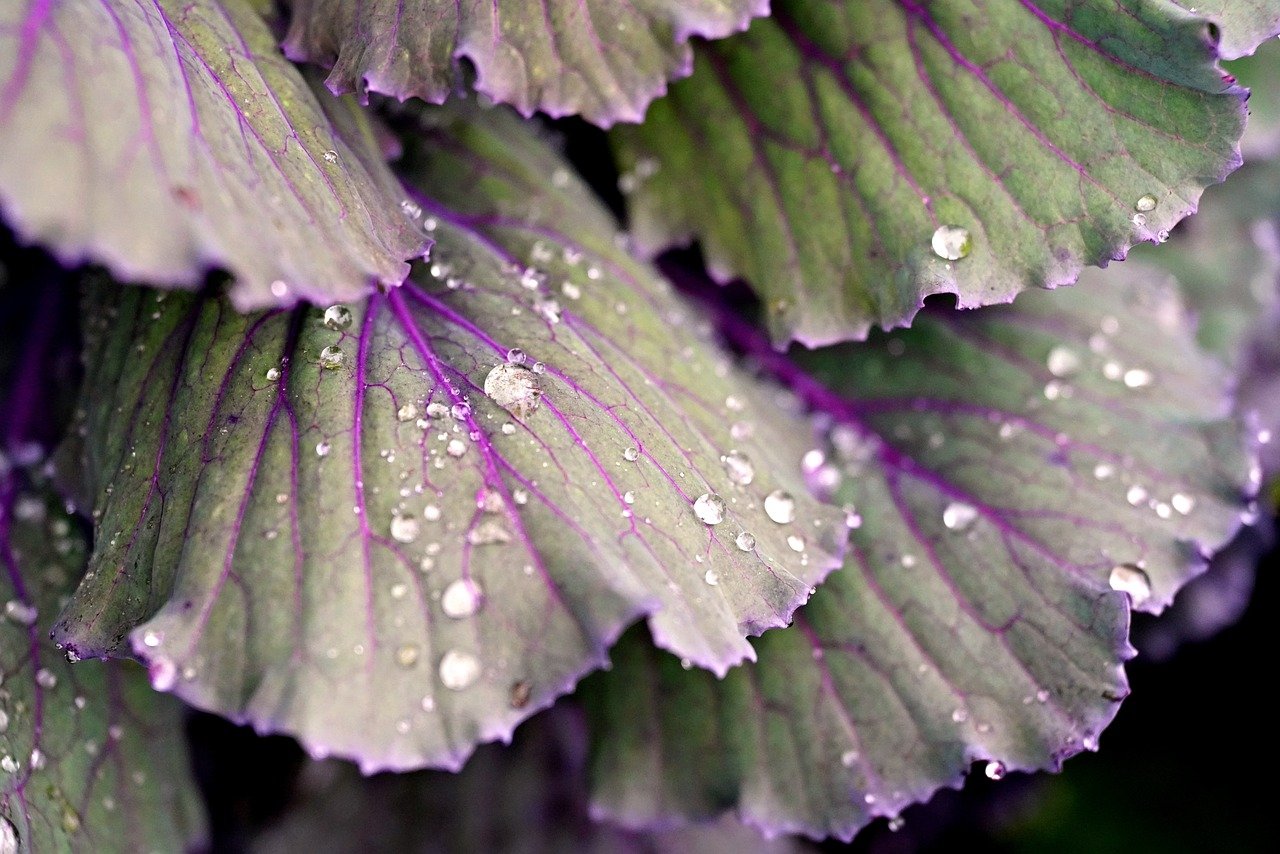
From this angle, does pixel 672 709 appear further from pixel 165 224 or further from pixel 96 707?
pixel 165 224

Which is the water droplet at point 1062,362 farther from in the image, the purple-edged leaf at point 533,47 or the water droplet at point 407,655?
the water droplet at point 407,655

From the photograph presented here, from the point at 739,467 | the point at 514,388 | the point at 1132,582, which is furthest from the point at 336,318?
the point at 1132,582

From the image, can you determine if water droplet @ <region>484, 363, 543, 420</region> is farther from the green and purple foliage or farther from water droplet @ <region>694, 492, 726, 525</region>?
water droplet @ <region>694, 492, 726, 525</region>

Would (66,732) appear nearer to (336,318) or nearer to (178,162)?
(336,318)

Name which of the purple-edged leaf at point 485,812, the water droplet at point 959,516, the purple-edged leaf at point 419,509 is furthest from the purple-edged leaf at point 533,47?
the purple-edged leaf at point 485,812

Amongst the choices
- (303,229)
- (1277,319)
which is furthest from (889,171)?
(1277,319)
